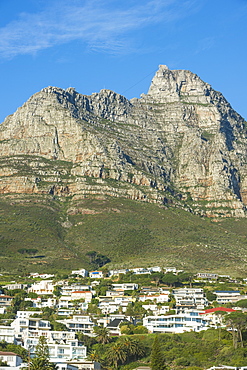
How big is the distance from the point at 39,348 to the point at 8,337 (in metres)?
14.3

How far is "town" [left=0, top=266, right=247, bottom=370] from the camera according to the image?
110 metres

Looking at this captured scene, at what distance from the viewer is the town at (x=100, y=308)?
11031 centimetres

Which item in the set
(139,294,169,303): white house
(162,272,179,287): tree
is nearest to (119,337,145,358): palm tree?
(139,294,169,303): white house

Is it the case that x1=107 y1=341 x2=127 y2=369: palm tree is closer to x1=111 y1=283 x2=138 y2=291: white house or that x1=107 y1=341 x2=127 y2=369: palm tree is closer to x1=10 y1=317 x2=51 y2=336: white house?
x1=10 y1=317 x2=51 y2=336: white house

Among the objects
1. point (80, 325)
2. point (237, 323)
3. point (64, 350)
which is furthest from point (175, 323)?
point (64, 350)

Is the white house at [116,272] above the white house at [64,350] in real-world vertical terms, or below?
above

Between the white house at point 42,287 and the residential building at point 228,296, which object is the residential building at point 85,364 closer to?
the residential building at point 228,296

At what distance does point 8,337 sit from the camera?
112188 mm

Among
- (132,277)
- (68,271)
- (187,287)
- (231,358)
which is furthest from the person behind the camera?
(68,271)

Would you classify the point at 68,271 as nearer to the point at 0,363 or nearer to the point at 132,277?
the point at 132,277

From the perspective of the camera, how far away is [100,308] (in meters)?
150

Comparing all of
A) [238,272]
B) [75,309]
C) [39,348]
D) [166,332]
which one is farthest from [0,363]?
[238,272]

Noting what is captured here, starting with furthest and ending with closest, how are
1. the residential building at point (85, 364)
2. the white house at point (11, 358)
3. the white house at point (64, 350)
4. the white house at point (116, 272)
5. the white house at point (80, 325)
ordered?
the white house at point (116, 272), the white house at point (80, 325), the white house at point (64, 350), the residential building at point (85, 364), the white house at point (11, 358)

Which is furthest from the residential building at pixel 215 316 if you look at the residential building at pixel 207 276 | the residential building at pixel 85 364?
the residential building at pixel 207 276
